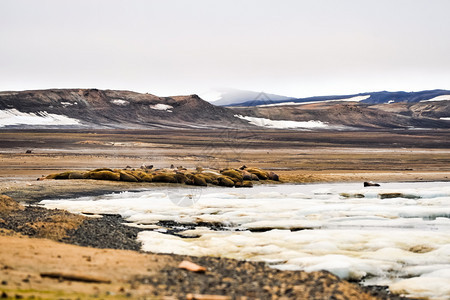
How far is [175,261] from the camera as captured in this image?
13.1m

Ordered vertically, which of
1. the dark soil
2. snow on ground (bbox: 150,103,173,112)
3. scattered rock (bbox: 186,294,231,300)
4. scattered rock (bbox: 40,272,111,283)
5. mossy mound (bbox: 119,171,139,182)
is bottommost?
mossy mound (bbox: 119,171,139,182)

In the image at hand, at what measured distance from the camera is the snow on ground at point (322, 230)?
555 inches

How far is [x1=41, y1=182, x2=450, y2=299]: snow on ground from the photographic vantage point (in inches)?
555

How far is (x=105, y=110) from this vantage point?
461 feet

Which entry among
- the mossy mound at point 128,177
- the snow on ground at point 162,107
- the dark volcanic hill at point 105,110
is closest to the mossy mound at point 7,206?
the mossy mound at point 128,177

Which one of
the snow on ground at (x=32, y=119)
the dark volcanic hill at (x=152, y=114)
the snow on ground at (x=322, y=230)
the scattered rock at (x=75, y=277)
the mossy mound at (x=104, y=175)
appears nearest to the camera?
the scattered rock at (x=75, y=277)

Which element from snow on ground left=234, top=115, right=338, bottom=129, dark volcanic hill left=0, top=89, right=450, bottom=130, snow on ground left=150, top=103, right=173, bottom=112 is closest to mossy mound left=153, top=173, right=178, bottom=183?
dark volcanic hill left=0, top=89, right=450, bottom=130

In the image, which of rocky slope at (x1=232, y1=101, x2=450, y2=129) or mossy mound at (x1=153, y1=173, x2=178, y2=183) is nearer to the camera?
mossy mound at (x1=153, y1=173, x2=178, y2=183)

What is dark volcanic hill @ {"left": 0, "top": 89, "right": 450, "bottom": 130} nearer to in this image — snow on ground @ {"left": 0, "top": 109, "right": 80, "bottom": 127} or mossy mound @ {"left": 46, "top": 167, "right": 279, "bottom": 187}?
snow on ground @ {"left": 0, "top": 109, "right": 80, "bottom": 127}

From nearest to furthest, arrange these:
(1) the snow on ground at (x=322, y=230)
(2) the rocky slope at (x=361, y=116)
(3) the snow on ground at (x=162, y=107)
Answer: (1) the snow on ground at (x=322, y=230)
(3) the snow on ground at (x=162, y=107)
(2) the rocky slope at (x=361, y=116)

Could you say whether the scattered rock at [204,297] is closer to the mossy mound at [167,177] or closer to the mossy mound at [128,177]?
the mossy mound at [167,177]

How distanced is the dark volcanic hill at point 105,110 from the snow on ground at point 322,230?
319 ft

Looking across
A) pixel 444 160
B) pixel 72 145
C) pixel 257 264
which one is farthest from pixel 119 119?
pixel 257 264

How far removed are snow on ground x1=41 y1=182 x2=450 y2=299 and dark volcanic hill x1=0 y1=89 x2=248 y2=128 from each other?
97317 mm
